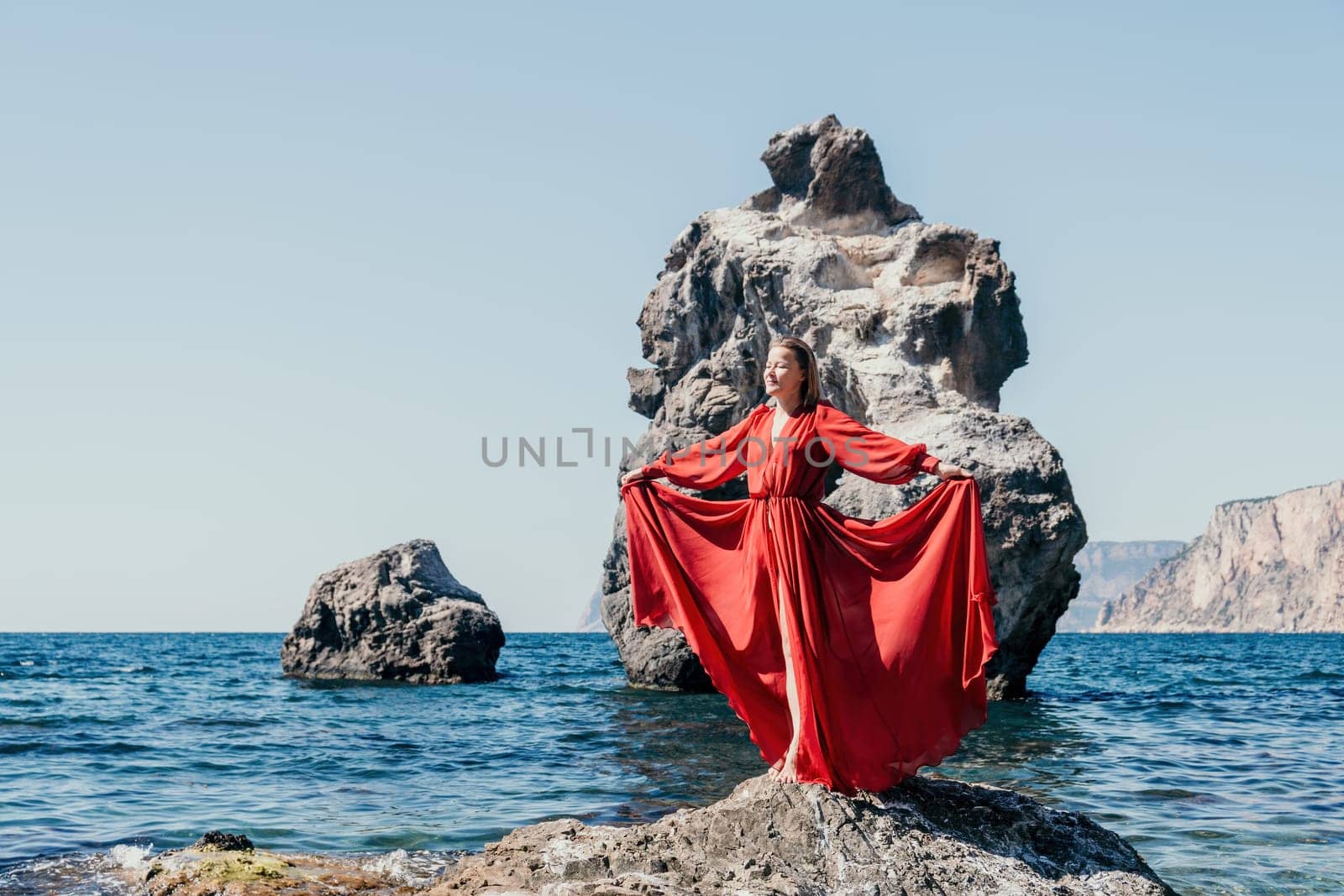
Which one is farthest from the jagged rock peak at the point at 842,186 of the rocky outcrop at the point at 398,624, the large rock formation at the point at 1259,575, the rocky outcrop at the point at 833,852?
the large rock formation at the point at 1259,575

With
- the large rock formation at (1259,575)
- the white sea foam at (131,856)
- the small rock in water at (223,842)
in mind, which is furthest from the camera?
the large rock formation at (1259,575)

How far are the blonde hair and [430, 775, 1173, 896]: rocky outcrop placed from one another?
1.98 meters

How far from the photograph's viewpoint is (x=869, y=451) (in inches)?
233

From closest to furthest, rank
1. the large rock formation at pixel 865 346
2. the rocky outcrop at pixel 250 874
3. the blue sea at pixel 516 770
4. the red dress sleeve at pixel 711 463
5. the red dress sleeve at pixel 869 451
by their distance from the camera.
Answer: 1. the red dress sleeve at pixel 869 451
2. the red dress sleeve at pixel 711 463
3. the rocky outcrop at pixel 250 874
4. the blue sea at pixel 516 770
5. the large rock formation at pixel 865 346

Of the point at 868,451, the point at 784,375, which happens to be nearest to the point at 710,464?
the point at 784,375

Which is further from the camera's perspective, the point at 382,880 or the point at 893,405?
the point at 893,405

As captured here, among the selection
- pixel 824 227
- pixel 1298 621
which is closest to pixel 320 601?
pixel 824 227

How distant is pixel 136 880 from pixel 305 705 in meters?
13.7

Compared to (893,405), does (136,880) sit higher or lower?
lower

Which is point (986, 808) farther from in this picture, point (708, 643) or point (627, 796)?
point (627, 796)

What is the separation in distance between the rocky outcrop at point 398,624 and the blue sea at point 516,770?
234cm

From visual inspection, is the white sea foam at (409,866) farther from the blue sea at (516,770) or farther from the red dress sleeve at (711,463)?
the red dress sleeve at (711,463)

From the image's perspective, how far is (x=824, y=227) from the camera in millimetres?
24844

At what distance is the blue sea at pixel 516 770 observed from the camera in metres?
8.19
